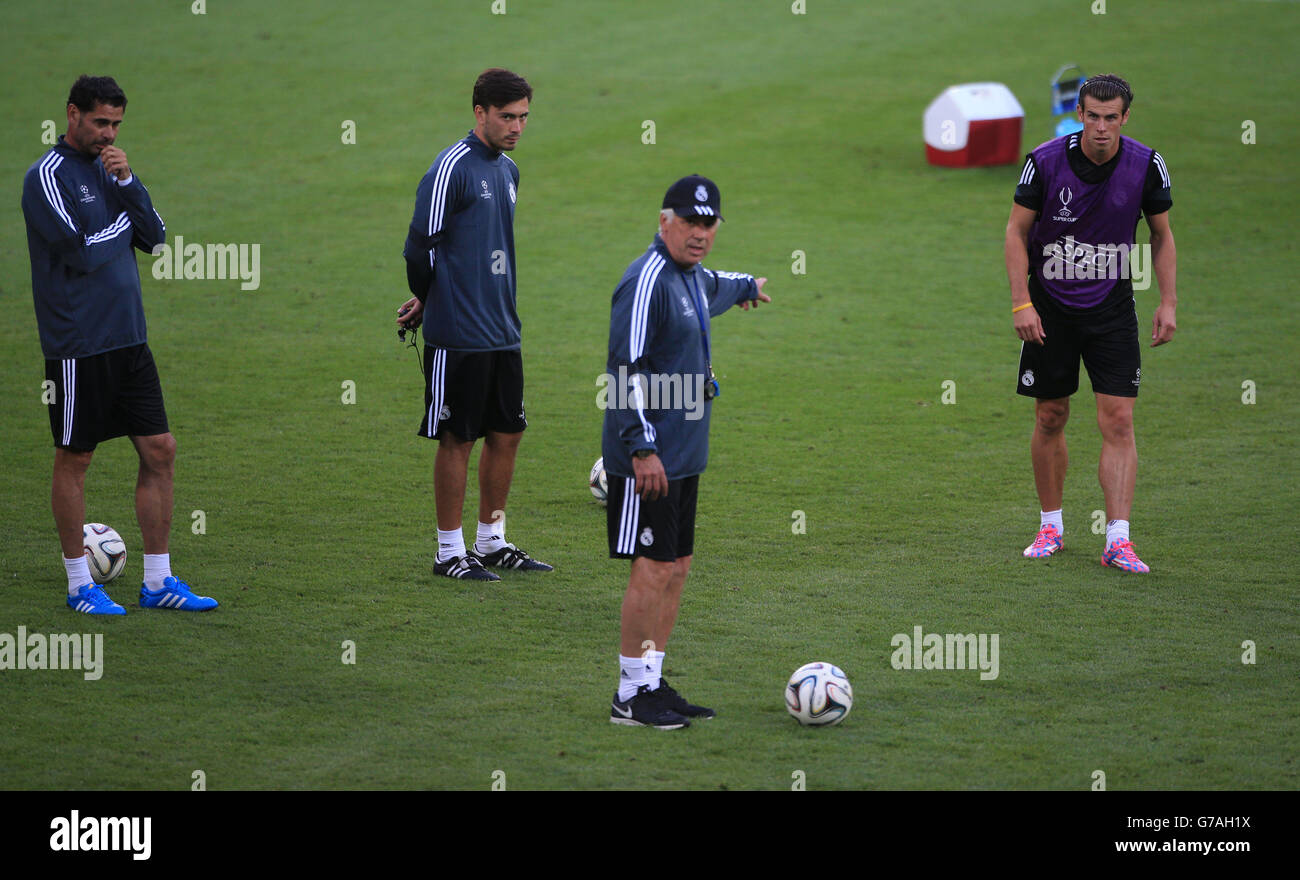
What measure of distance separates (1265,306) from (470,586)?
942 cm

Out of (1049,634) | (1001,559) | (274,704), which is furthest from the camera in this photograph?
(1001,559)

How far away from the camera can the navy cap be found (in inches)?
211

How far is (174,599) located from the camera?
6.88m

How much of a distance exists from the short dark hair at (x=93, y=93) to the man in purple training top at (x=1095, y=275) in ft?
15.4

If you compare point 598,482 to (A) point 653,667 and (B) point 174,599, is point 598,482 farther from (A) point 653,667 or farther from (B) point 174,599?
(A) point 653,667

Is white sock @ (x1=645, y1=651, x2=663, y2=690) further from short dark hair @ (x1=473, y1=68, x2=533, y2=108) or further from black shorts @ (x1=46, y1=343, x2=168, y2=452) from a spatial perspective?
short dark hair @ (x1=473, y1=68, x2=533, y2=108)

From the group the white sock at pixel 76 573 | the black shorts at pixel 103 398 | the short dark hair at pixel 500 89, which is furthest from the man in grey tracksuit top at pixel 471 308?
the white sock at pixel 76 573

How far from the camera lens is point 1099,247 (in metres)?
7.54

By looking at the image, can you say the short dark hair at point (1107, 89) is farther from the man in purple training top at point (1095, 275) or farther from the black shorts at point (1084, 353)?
the black shorts at point (1084, 353)

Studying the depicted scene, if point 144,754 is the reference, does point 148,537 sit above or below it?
above

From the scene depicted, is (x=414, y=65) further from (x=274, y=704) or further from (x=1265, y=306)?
(x=274, y=704)

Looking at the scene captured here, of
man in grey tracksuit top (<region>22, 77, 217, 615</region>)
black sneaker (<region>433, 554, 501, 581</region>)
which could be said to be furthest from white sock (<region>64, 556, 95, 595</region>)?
black sneaker (<region>433, 554, 501, 581</region>)

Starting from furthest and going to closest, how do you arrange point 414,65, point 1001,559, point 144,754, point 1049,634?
point 414,65 → point 1001,559 → point 1049,634 → point 144,754

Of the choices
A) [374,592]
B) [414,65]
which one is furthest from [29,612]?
[414,65]
